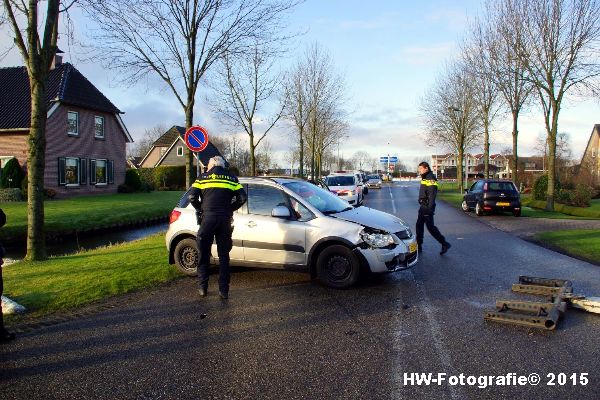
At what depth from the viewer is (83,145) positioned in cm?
3059

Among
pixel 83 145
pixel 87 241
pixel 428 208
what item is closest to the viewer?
pixel 428 208

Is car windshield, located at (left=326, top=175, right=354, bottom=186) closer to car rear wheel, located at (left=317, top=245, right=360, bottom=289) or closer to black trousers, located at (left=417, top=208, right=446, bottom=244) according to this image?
black trousers, located at (left=417, top=208, right=446, bottom=244)

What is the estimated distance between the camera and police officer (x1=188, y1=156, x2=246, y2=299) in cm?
638

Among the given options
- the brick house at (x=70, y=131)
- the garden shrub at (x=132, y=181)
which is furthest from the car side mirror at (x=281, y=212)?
the garden shrub at (x=132, y=181)

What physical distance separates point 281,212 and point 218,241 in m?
1.07

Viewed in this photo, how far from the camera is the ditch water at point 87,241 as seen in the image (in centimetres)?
1377

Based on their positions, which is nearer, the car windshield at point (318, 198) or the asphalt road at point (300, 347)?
the asphalt road at point (300, 347)

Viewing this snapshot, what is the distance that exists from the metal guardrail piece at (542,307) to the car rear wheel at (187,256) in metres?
4.51

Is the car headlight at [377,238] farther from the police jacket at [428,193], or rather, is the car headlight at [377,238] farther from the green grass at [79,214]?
the green grass at [79,214]

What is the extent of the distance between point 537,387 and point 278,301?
10.9 feet

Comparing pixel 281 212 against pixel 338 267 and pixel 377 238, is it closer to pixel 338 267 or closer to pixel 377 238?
pixel 338 267

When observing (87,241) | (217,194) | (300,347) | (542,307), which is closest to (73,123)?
(87,241)

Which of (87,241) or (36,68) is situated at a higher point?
(36,68)

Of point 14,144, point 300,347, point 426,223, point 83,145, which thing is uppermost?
point 83,145
